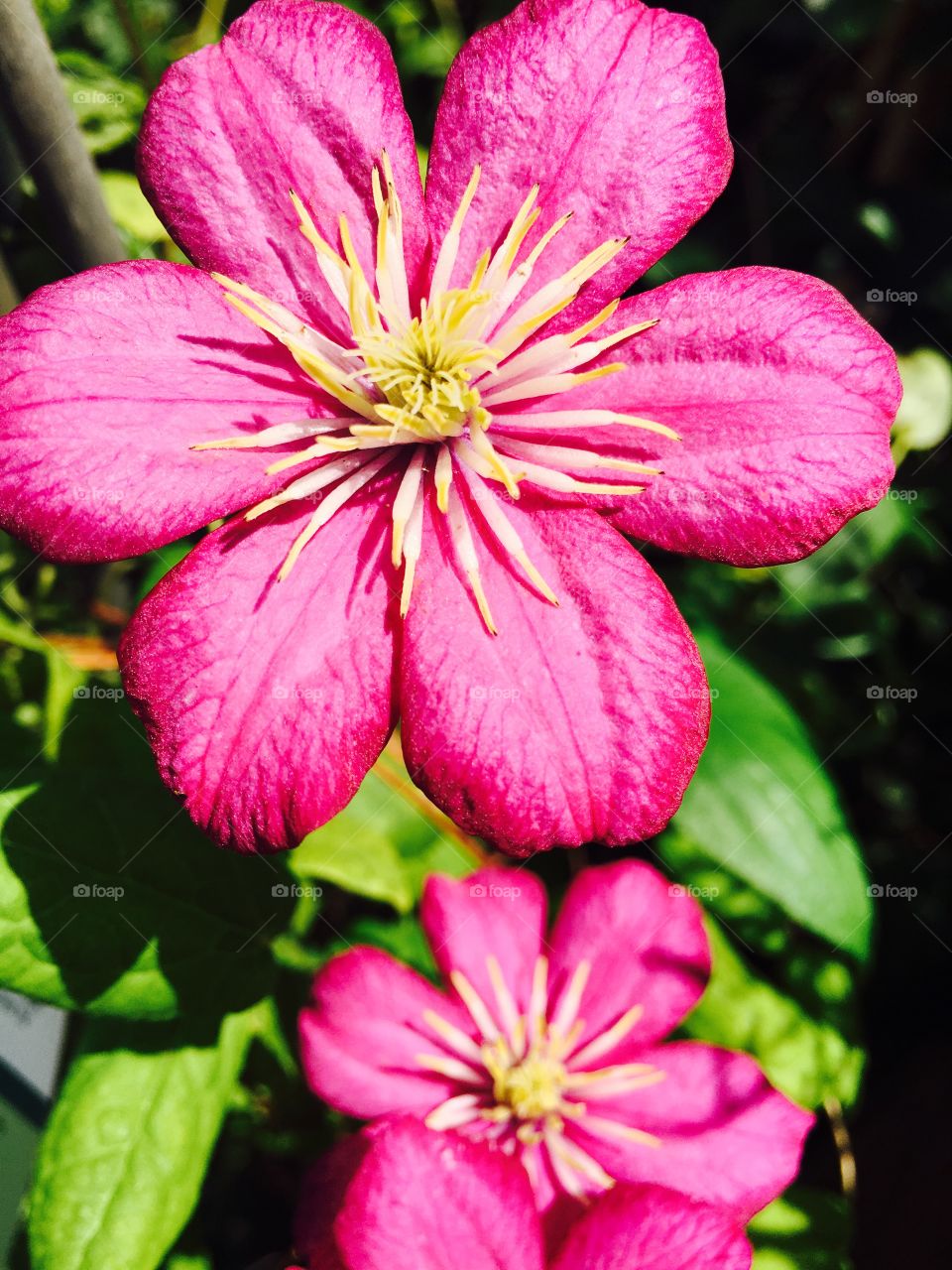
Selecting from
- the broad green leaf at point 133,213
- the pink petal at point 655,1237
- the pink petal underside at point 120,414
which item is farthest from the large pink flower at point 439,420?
the broad green leaf at point 133,213

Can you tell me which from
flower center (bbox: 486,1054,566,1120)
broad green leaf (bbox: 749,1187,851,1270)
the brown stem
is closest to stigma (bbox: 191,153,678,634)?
the brown stem

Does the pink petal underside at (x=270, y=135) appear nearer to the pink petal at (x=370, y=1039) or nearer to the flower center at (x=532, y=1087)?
the pink petal at (x=370, y=1039)

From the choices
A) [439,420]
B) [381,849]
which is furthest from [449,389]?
[381,849]

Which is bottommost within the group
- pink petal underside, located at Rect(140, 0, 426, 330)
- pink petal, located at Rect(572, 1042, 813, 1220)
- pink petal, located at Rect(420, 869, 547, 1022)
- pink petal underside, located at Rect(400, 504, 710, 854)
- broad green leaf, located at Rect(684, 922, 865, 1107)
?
broad green leaf, located at Rect(684, 922, 865, 1107)

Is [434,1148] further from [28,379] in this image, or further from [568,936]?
[28,379]

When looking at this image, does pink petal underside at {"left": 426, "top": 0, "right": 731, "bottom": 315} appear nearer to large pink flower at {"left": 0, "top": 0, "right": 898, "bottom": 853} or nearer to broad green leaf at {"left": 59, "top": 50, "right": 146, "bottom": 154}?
large pink flower at {"left": 0, "top": 0, "right": 898, "bottom": 853}

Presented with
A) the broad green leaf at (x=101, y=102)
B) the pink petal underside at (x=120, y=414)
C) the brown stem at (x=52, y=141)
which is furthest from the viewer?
the broad green leaf at (x=101, y=102)

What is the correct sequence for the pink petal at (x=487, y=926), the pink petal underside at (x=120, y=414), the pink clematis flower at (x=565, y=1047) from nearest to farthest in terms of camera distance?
the pink petal underside at (x=120, y=414)
the pink clematis flower at (x=565, y=1047)
the pink petal at (x=487, y=926)
